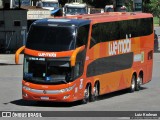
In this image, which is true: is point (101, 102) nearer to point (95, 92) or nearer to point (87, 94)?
point (95, 92)

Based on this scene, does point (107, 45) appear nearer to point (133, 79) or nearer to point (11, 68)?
point (133, 79)

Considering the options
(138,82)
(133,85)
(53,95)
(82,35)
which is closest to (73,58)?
(82,35)

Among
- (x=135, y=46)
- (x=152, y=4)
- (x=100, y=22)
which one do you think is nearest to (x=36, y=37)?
(x=100, y=22)

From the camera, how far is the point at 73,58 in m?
22.3

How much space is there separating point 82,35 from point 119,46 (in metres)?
3.88

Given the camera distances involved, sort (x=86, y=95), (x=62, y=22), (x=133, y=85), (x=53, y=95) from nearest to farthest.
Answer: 1. (x=53, y=95)
2. (x=62, y=22)
3. (x=86, y=95)
4. (x=133, y=85)

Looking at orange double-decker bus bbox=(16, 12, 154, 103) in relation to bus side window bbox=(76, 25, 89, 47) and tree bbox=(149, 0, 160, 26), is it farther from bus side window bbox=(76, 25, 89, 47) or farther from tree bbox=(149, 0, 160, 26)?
tree bbox=(149, 0, 160, 26)

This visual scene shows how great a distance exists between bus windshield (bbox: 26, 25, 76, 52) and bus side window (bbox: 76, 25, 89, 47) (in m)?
0.28

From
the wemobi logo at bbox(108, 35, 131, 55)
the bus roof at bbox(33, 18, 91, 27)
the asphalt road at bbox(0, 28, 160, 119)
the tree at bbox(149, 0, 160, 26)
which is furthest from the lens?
the tree at bbox(149, 0, 160, 26)

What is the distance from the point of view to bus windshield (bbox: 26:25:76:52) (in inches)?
895

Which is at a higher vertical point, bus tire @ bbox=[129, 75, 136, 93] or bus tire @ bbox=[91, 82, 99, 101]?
bus tire @ bbox=[91, 82, 99, 101]

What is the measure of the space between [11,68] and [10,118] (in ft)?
79.5

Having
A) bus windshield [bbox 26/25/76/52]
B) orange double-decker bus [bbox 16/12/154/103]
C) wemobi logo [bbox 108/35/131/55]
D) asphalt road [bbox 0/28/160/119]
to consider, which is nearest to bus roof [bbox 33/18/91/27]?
orange double-decker bus [bbox 16/12/154/103]

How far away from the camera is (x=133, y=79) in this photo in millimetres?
29016
